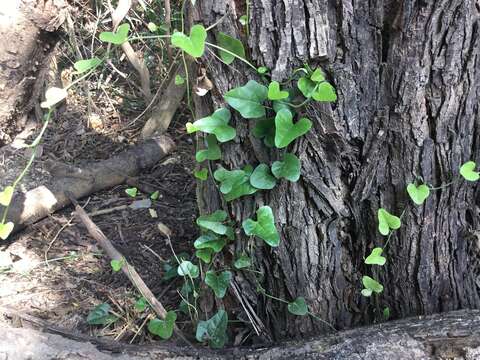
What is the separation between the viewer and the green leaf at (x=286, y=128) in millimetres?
1287

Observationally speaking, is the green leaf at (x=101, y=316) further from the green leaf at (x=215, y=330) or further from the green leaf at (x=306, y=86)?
the green leaf at (x=306, y=86)

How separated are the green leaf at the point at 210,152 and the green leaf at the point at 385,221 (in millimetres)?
482

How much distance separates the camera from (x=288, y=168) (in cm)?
136

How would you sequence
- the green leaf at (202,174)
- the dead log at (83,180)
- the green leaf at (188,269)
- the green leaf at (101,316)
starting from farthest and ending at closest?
the dead log at (83,180) → the green leaf at (101,316) → the green leaf at (188,269) → the green leaf at (202,174)

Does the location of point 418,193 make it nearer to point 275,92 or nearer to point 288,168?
point 288,168

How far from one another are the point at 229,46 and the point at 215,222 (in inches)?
20.4

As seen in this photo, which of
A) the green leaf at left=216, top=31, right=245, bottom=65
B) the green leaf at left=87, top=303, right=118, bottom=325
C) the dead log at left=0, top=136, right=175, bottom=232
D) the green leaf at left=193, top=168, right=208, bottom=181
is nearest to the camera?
the green leaf at left=216, top=31, right=245, bottom=65

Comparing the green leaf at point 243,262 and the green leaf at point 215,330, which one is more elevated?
the green leaf at point 243,262

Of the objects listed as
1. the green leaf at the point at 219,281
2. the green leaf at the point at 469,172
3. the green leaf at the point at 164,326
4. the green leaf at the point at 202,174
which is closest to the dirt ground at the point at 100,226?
the green leaf at the point at 164,326

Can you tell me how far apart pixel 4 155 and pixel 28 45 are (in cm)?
75

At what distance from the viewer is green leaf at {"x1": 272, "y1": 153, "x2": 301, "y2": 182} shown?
1.35m

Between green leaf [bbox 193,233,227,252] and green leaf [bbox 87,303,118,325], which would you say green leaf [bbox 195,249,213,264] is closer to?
green leaf [bbox 193,233,227,252]

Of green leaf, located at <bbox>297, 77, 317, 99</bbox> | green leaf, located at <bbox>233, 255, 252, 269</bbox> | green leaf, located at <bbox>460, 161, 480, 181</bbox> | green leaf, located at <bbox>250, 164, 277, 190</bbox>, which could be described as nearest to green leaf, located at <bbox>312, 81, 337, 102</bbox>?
green leaf, located at <bbox>297, 77, 317, 99</bbox>

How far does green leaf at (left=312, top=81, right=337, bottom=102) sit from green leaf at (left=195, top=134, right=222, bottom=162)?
1.10ft
